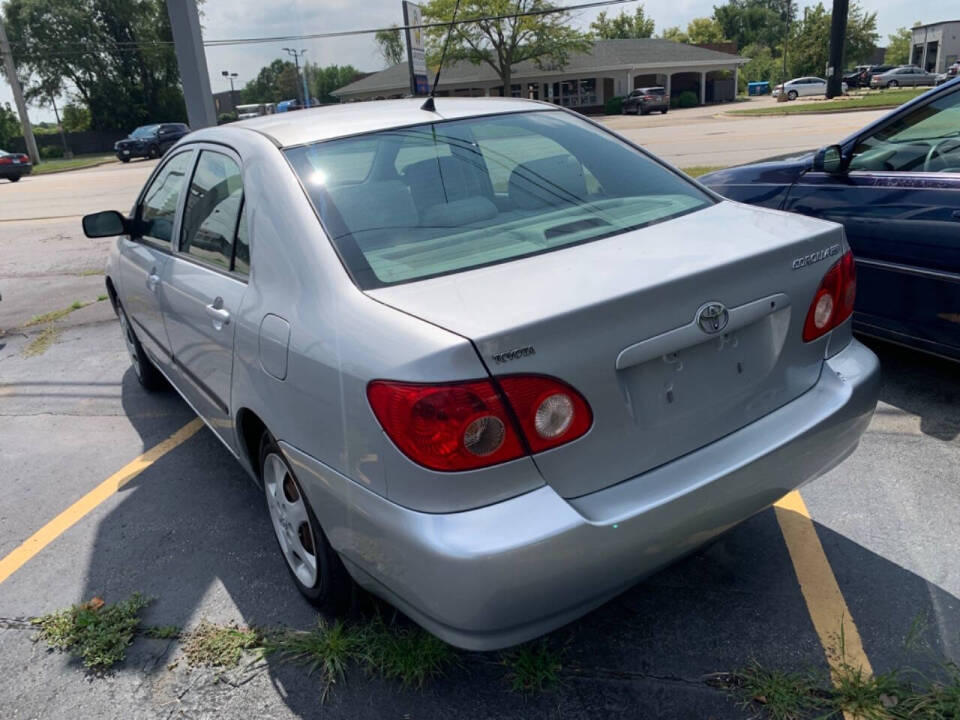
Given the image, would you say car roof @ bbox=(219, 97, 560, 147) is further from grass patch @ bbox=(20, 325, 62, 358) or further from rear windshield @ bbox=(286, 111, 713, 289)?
grass patch @ bbox=(20, 325, 62, 358)

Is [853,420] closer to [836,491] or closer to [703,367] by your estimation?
[703,367]

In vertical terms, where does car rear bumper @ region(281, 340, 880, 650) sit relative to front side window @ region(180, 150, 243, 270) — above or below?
below

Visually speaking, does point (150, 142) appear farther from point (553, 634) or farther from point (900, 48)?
point (900, 48)

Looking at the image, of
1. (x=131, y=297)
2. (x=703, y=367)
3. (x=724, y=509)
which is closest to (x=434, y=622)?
(x=724, y=509)

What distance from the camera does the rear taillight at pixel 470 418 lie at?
195 cm

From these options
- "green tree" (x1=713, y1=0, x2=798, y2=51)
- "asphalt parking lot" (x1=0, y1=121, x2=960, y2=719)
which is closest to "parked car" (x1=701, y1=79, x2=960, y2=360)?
"asphalt parking lot" (x1=0, y1=121, x2=960, y2=719)

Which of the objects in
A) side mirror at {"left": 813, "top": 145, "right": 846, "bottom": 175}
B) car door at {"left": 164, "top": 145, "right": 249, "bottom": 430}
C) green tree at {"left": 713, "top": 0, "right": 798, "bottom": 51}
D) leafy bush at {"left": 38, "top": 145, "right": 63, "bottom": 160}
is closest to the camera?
car door at {"left": 164, "top": 145, "right": 249, "bottom": 430}

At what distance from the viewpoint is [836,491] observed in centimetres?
345

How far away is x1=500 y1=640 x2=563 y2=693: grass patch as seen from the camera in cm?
243

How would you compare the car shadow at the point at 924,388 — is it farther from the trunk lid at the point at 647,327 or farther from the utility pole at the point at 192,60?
the utility pole at the point at 192,60

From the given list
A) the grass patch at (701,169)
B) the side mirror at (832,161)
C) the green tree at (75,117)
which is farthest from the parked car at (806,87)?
the side mirror at (832,161)

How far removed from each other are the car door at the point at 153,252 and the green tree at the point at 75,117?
2721 inches

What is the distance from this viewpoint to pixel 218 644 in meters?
2.73

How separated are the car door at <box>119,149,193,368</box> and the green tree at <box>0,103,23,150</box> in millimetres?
62819
